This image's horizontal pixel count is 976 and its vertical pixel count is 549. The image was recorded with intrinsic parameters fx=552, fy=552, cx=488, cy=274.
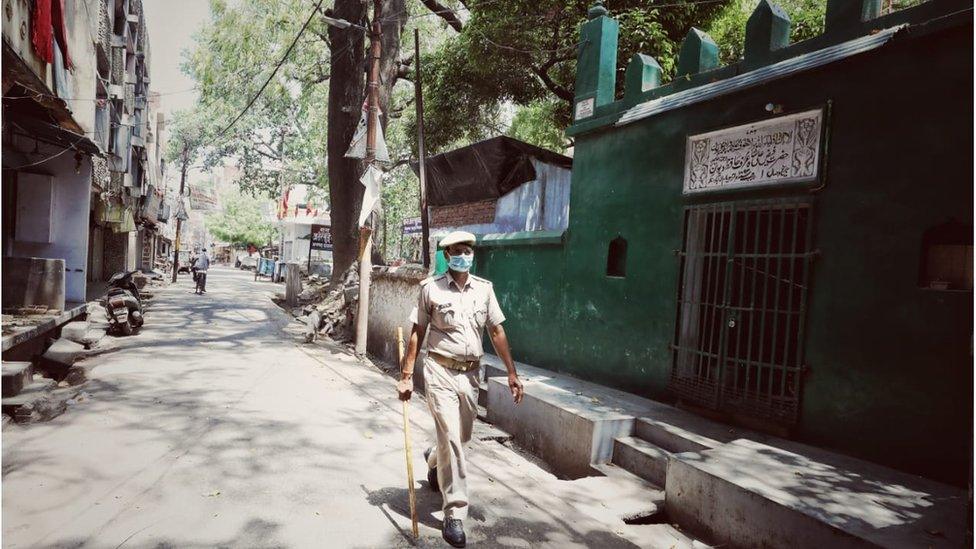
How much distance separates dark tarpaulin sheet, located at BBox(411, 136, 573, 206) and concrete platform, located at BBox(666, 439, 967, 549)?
23.1 feet

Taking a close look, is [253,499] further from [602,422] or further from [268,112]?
[268,112]

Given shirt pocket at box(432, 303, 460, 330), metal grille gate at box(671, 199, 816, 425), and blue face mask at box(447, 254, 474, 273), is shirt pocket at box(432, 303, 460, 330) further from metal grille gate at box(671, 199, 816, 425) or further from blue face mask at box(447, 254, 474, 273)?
metal grille gate at box(671, 199, 816, 425)

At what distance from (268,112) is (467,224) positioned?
22248 millimetres

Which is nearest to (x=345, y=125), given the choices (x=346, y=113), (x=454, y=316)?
(x=346, y=113)

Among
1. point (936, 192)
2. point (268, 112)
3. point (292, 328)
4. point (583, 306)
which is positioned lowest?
point (292, 328)

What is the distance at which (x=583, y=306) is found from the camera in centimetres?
723

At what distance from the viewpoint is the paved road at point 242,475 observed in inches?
129

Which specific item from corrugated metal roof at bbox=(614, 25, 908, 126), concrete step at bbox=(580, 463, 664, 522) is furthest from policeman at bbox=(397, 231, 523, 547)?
corrugated metal roof at bbox=(614, 25, 908, 126)

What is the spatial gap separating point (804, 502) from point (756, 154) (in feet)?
10.8

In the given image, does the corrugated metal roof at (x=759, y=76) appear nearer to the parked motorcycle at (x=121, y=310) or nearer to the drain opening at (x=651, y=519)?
the drain opening at (x=651, y=519)

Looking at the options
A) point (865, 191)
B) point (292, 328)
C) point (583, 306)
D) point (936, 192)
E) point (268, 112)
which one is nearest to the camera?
point (936, 192)

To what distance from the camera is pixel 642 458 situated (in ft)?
15.7

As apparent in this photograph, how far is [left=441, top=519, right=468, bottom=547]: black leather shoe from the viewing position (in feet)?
10.7

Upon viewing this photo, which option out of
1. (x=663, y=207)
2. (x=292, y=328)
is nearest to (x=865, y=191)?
(x=663, y=207)
